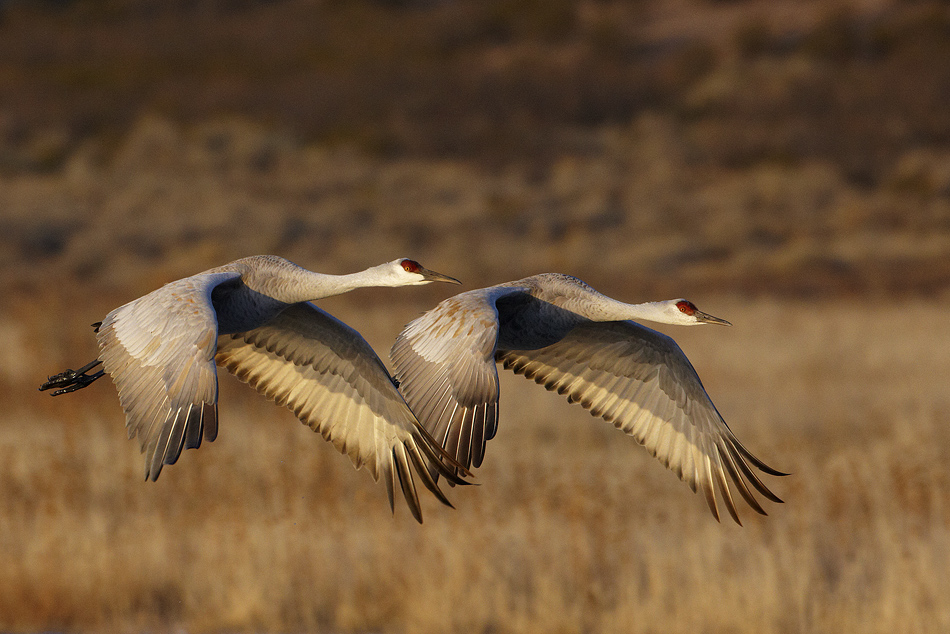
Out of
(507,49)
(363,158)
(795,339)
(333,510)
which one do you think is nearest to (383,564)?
(333,510)

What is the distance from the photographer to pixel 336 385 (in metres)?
6.03

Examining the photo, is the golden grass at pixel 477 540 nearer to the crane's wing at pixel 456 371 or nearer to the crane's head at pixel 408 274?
the crane's wing at pixel 456 371

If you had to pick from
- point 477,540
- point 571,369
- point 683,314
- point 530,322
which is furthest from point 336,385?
point 477,540

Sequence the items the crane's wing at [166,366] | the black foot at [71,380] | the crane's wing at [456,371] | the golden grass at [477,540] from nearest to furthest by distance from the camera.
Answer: the crane's wing at [166,366] < the crane's wing at [456,371] < the black foot at [71,380] < the golden grass at [477,540]

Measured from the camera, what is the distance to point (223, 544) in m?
9.95

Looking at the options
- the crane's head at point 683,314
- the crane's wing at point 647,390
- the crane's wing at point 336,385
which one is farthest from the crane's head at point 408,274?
the crane's wing at point 647,390

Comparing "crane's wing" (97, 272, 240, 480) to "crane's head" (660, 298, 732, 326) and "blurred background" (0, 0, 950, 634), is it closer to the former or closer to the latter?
"crane's head" (660, 298, 732, 326)

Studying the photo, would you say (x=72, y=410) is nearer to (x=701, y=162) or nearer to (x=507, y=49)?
(x=701, y=162)

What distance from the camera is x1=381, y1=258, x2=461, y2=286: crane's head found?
535 centimetres

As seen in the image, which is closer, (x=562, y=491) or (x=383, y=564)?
(x=383, y=564)

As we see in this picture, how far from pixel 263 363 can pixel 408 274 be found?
4.48 ft

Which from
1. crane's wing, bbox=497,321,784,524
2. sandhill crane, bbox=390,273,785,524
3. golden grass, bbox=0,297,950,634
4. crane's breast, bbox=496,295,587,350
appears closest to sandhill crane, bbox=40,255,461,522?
sandhill crane, bbox=390,273,785,524

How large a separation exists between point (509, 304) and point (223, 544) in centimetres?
506

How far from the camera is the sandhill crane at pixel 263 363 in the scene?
15.6 feet
